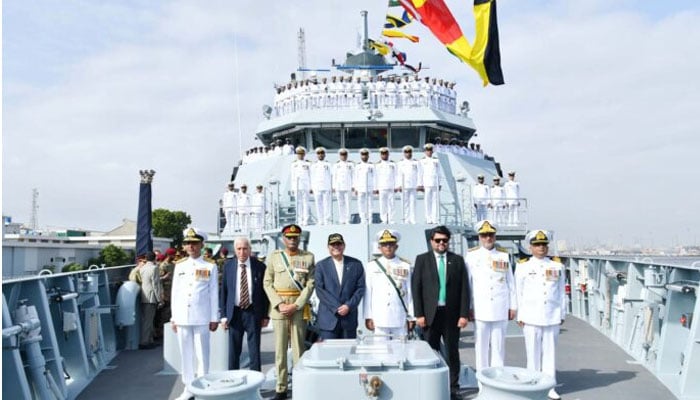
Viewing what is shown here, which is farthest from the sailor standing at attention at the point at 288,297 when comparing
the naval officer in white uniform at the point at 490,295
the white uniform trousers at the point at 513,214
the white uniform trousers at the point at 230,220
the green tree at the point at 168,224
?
the green tree at the point at 168,224

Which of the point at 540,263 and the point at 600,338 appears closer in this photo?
the point at 540,263

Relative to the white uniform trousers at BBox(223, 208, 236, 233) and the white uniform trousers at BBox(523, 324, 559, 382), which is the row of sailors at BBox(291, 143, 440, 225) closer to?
the white uniform trousers at BBox(223, 208, 236, 233)

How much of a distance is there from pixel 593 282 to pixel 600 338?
4.80 ft

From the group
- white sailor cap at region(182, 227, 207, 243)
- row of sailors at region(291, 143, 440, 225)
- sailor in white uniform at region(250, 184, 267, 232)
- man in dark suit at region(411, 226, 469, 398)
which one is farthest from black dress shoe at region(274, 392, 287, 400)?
sailor in white uniform at region(250, 184, 267, 232)

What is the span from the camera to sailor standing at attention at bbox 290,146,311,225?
27.7 ft

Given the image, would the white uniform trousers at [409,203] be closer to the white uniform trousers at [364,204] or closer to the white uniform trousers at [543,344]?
the white uniform trousers at [364,204]

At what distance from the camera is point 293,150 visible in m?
11.7

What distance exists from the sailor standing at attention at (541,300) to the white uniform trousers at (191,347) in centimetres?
265

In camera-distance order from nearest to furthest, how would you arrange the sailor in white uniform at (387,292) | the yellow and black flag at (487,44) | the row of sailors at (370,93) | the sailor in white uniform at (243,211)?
1. the sailor in white uniform at (387,292)
2. the yellow and black flag at (487,44)
3. the sailor in white uniform at (243,211)
4. the row of sailors at (370,93)

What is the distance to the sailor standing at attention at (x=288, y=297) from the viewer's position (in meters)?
4.43

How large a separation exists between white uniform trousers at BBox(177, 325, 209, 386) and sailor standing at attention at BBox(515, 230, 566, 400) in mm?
2648

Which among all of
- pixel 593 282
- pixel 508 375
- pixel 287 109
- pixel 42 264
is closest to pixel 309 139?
pixel 287 109

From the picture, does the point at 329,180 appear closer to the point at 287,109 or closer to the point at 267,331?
the point at 267,331

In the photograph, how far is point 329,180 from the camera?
8422 millimetres
